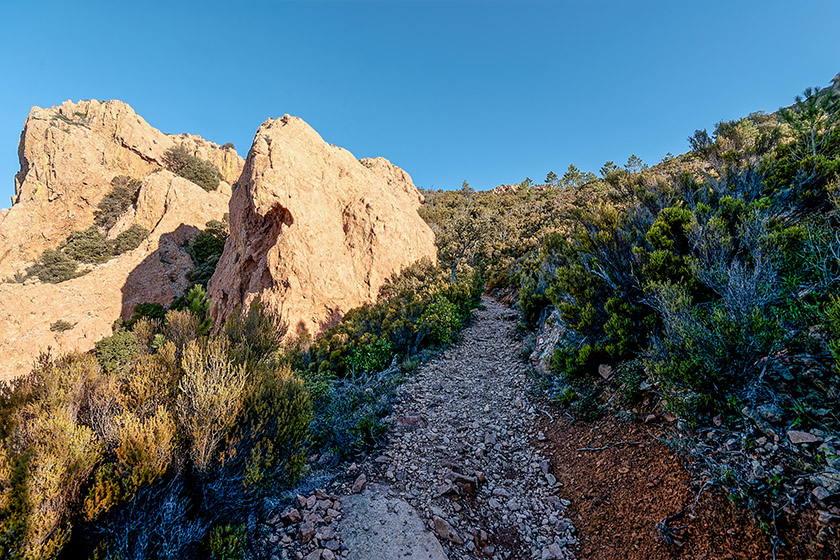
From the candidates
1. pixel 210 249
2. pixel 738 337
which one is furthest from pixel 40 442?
pixel 210 249

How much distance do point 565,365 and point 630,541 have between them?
3.17 meters

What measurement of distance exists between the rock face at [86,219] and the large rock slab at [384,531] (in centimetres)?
2244

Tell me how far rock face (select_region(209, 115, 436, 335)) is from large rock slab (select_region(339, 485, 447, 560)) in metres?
7.94

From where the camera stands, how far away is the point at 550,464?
459 cm

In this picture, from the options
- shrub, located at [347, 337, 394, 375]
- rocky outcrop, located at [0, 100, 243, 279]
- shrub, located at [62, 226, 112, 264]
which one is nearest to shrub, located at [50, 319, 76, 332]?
shrub, located at [62, 226, 112, 264]

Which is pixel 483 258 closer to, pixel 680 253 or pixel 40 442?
pixel 680 253

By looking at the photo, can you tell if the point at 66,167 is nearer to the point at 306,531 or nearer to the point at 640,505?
the point at 306,531

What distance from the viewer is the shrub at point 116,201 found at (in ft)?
82.0

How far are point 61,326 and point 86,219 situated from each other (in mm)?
12112

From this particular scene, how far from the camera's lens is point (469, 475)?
173 inches

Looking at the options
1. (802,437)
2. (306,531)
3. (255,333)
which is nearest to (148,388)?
(306,531)

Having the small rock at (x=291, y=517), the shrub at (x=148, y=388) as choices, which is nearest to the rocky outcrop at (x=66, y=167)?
the shrub at (x=148, y=388)

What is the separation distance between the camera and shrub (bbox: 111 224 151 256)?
72.9 ft

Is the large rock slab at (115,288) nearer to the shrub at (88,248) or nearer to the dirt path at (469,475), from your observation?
the shrub at (88,248)
